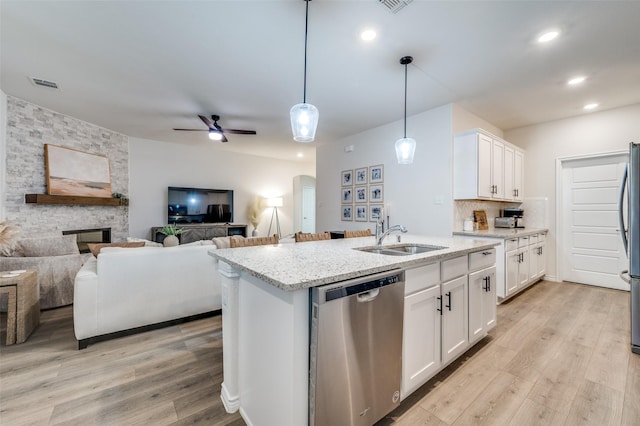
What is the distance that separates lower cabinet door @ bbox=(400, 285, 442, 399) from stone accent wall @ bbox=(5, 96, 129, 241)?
539 cm

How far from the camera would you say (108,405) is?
5.54 feet

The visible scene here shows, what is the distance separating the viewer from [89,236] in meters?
4.84

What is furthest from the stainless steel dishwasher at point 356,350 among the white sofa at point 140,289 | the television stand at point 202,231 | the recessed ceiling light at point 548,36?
the television stand at point 202,231

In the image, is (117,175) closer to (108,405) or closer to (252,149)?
(252,149)

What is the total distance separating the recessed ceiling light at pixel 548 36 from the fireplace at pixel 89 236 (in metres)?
6.70

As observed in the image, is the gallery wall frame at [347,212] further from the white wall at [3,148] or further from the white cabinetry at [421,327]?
the white wall at [3,148]

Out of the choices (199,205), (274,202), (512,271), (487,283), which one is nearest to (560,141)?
(512,271)

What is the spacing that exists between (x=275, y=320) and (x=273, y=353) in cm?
17

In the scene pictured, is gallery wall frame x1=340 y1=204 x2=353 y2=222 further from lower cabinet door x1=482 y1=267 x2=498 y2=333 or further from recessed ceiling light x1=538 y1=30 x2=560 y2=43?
recessed ceiling light x1=538 y1=30 x2=560 y2=43

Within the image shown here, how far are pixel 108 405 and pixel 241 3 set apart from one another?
9.43 feet

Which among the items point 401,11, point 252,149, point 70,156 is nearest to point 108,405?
point 401,11

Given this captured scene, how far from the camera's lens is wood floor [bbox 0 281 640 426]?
1.60 meters

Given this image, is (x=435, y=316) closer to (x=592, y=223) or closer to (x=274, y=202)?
(x=592, y=223)

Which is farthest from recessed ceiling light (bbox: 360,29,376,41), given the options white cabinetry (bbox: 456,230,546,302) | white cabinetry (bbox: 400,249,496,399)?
white cabinetry (bbox: 456,230,546,302)
